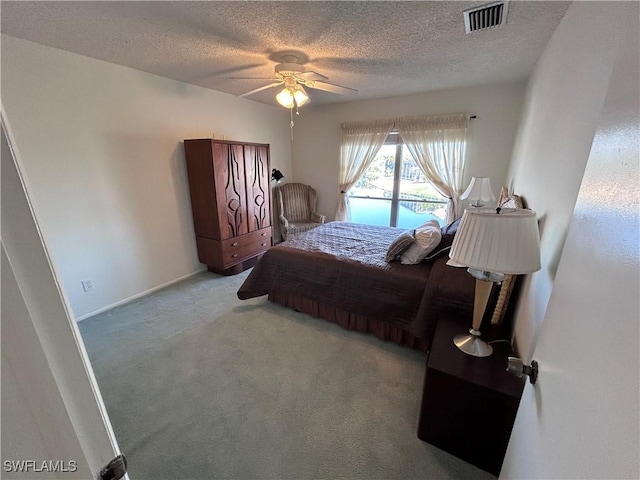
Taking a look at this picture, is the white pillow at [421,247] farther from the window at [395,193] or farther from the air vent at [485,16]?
the window at [395,193]

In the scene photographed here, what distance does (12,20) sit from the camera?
1.75 m

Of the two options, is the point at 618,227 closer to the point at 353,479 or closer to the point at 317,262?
the point at 353,479

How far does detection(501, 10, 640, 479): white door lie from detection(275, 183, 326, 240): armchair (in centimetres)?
385

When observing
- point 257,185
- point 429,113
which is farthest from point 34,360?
point 429,113

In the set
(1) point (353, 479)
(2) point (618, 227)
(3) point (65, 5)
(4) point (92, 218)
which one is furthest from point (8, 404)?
(4) point (92, 218)

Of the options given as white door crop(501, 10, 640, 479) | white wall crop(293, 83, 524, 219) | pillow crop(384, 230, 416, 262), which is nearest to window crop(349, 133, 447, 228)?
white wall crop(293, 83, 524, 219)

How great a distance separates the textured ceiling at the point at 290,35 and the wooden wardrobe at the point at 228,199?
0.85 meters

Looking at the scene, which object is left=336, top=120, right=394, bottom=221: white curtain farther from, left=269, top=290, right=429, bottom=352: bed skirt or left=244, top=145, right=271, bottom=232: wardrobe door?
left=269, top=290, right=429, bottom=352: bed skirt

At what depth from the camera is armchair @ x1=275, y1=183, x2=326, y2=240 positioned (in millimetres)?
4484

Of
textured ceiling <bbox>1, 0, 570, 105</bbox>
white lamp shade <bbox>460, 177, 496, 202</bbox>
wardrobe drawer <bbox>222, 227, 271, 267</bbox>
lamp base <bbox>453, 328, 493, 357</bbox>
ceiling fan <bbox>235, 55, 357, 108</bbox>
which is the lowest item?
wardrobe drawer <bbox>222, 227, 271, 267</bbox>

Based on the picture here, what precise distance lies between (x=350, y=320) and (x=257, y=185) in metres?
2.33

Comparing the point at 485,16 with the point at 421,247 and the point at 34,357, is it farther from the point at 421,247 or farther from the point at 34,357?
the point at 34,357

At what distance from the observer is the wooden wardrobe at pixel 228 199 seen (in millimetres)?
3172

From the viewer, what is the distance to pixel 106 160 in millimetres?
2635
